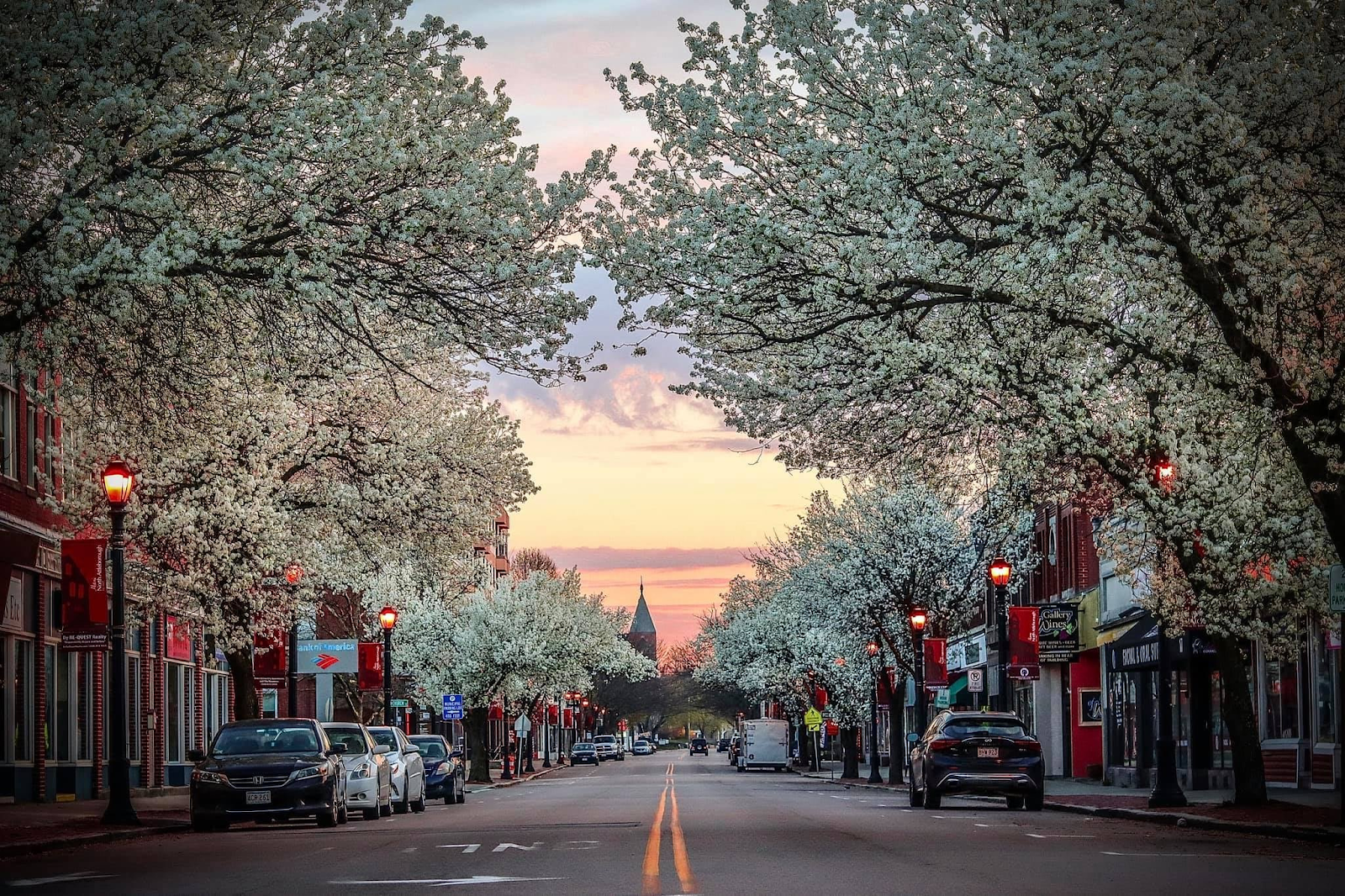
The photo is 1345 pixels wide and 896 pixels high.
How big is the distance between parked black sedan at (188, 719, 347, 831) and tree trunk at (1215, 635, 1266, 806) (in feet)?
43.5

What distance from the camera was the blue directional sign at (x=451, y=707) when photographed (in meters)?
62.0

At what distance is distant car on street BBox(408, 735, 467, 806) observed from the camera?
131 feet

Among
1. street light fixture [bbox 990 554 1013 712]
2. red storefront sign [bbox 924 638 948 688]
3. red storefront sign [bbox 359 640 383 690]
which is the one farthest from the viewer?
red storefront sign [bbox 359 640 383 690]

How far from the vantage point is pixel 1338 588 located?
19812 mm

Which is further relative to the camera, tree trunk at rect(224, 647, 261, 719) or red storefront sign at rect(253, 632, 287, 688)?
red storefront sign at rect(253, 632, 287, 688)

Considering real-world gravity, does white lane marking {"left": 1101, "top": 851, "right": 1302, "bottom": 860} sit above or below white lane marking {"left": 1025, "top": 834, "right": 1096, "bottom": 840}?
above

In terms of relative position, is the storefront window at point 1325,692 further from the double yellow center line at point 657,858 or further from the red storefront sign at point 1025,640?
the double yellow center line at point 657,858

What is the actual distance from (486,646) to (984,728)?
4167cm

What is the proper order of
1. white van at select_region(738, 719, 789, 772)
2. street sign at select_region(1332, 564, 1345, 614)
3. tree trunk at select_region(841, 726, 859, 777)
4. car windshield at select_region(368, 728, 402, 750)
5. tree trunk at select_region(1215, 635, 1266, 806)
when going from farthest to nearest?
white van at select_region(738, 719, 789, 772)
tree trunk at select_region(841, 726, 859, 777)
car windshield at select_region(368, 728, 402, 750)
tree trunk at select_region(1215, 635, 1266, 806)
street sign at select_region(1332, 564, 1345, 614)

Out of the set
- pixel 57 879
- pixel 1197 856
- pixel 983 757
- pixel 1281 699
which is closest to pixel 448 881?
pixel 57 879

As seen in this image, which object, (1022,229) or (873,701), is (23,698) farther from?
(873,701)

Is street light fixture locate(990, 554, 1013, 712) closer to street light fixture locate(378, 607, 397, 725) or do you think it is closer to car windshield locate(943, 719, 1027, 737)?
car windshield locate(943, 719, 1027, 737)

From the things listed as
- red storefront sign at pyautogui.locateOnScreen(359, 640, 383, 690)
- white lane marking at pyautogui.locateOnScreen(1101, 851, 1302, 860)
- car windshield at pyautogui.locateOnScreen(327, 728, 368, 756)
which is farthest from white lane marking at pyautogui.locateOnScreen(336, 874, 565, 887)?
red storefront sign at pyautogui.locateOnScreen(359, 640, 383, 690)

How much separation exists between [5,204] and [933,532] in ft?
134
